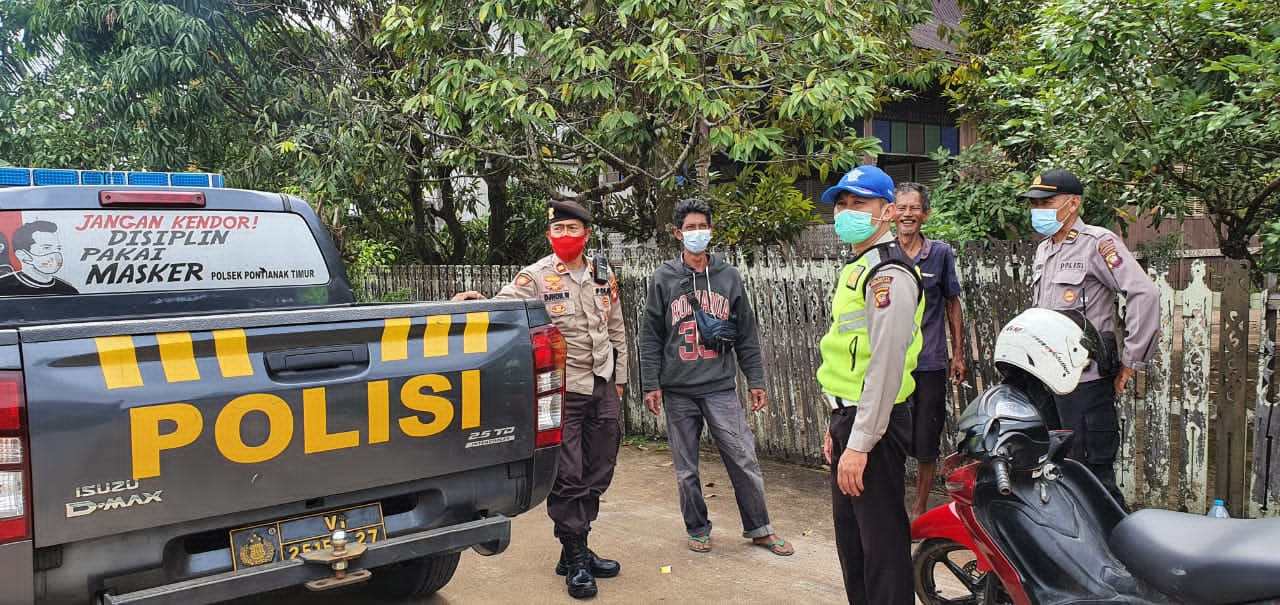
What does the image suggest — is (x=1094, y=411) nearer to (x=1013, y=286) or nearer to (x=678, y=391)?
(x=1013, y=286)

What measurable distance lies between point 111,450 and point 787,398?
178 inches

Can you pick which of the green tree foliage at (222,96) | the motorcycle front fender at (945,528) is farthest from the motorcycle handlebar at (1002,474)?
the green tree foliage at (222,96)

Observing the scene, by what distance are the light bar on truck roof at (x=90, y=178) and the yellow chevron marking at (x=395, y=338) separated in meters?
1.54

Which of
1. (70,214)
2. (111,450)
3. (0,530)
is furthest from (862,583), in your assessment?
(70,214)

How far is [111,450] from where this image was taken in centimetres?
268

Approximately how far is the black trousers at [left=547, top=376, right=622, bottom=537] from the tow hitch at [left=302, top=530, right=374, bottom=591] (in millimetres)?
1224

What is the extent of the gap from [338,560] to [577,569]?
1445 mm

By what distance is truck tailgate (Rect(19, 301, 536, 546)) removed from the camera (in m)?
2.64

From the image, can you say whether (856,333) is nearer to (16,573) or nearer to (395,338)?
(395,338)

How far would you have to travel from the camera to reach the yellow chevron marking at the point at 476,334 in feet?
11.3

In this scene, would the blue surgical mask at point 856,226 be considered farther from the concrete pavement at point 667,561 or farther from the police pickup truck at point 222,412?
the concrete pavement at point 667,561

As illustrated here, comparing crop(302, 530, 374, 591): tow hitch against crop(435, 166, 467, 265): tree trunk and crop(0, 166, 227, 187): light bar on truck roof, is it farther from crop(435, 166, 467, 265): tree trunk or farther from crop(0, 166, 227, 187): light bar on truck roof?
crop(435, 166, 467, 265): tree trunk

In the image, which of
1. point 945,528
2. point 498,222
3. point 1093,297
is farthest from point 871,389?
point 498,222

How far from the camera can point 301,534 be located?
3143 millimetres
